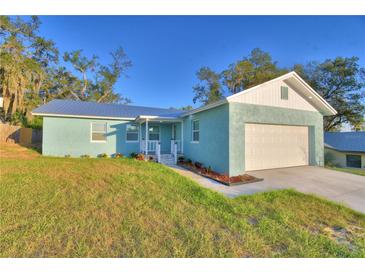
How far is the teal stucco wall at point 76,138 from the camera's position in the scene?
401 inches

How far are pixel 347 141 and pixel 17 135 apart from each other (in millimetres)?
33087

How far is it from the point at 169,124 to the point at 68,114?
6527 millimetres

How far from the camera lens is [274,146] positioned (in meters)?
8.26

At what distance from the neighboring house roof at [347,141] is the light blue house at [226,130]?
1168 centimetres

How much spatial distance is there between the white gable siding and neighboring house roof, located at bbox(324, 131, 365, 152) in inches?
519

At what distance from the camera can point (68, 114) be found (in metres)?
10.2

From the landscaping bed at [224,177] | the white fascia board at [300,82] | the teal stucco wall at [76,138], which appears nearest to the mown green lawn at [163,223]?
the landscaping bed at [224,177]

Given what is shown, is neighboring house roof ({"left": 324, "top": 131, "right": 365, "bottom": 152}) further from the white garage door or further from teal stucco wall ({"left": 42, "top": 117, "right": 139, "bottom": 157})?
teal stucco wall ({"left": 42, "top": 117, "right": 139, "bottom": 157})

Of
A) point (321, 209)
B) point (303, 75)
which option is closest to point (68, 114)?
point (321, 209)

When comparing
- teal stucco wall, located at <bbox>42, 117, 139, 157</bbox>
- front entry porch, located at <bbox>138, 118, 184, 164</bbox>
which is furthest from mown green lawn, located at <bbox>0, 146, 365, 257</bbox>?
front entry porch, located at <bbox>138, 118, 184, 164</bbox>

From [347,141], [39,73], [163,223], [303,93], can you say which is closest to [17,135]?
[39,73]

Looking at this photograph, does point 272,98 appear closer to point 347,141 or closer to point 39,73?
point 347,141
